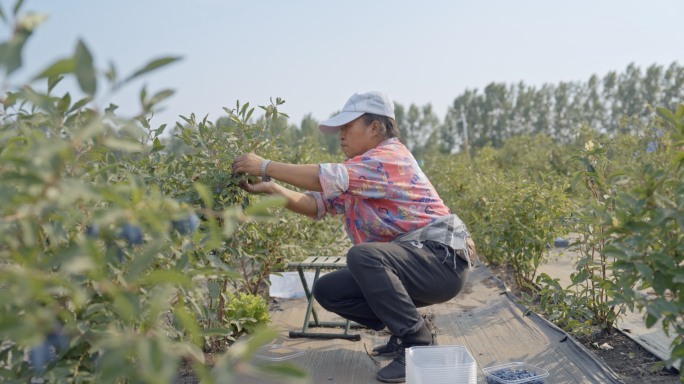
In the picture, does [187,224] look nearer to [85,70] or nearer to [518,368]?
[85,70]

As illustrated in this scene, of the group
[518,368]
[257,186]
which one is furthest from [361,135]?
[518,368]

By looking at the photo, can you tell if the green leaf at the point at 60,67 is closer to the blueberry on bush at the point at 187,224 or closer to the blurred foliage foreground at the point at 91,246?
the blurred foliage foreground at the point at 91,246

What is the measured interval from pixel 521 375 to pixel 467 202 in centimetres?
304

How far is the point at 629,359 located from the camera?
87.3 inches

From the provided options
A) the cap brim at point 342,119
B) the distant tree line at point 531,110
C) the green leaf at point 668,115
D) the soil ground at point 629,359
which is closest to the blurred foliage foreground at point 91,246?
the cap brim at point 342,119

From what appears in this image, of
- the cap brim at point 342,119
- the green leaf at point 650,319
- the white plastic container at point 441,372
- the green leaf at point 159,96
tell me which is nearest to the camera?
the green leaf at point 159,96

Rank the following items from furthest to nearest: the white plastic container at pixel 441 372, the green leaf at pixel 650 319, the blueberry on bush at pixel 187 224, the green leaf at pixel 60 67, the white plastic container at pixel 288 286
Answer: the white plastic container at pixel 288 286, the white plastic container at pixel 441 372, the green leaf at pixel 650 319, the blueberry on bush at pixel 187 224, the green leaf at pixel 60 67

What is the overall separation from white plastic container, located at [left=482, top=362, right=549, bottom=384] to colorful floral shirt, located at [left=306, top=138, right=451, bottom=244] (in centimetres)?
68

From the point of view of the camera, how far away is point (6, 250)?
910 mm

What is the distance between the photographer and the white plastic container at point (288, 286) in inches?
142

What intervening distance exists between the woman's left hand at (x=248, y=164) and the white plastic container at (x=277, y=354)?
88 cm

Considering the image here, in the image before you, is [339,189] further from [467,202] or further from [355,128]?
[467,202]

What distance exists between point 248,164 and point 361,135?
598mm

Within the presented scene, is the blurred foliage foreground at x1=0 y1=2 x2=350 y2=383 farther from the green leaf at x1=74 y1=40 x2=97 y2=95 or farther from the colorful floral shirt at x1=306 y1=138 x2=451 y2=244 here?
the colorful floral shirt at x1=306 y1=138 x2=451 y2=244
